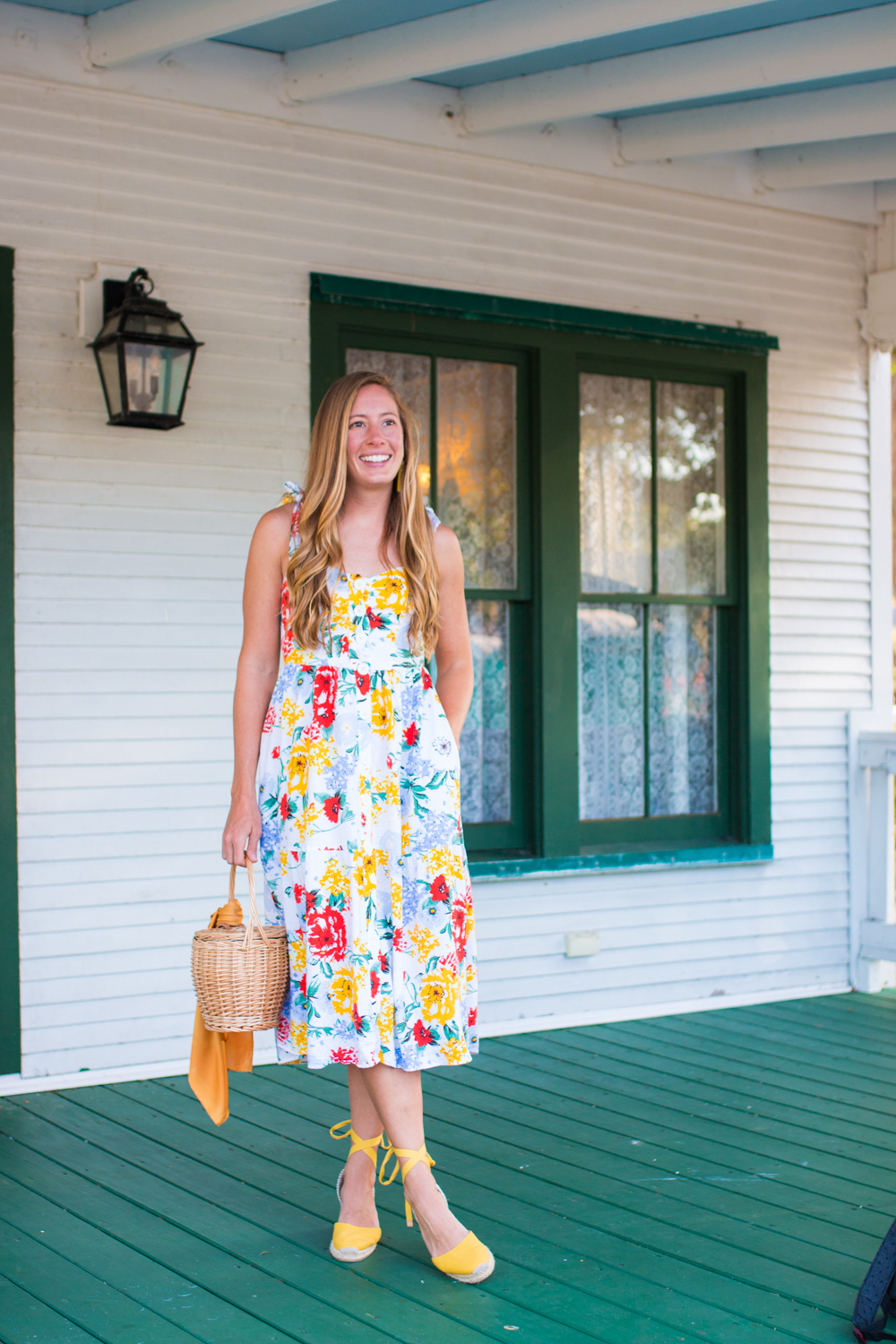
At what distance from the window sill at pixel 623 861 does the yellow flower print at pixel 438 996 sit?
1873 millimetres

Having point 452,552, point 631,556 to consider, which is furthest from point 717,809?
point 452,552

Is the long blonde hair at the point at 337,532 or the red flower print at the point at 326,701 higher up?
the long blonde hair at the point at 337,532

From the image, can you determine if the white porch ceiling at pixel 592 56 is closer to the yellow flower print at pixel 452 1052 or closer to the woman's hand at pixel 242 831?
the woman's hand at pixel 242 831

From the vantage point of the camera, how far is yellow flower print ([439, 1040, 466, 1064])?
105 inches

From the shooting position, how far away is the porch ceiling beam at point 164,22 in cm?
355

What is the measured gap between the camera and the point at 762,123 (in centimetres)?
461

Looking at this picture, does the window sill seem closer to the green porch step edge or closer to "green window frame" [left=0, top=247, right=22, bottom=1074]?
"green window frame" [left=0, top=247, right=22, bottom=1074]

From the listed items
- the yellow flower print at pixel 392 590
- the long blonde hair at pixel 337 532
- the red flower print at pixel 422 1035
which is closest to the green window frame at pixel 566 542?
the long blonde hair at pixel 337 532

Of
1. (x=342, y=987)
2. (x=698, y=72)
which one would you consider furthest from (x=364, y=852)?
(x=698, y=72)

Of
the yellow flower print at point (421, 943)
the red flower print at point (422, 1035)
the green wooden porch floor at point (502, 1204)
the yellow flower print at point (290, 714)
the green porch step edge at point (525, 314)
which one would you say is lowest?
the green wooden porch floor at point (502, 1204)

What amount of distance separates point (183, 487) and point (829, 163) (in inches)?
108

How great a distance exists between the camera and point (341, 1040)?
262cm

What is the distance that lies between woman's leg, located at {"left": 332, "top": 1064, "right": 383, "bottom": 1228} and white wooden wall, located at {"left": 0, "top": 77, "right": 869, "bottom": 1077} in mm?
1558

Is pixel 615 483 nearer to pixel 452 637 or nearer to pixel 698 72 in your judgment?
pixel 698 72
